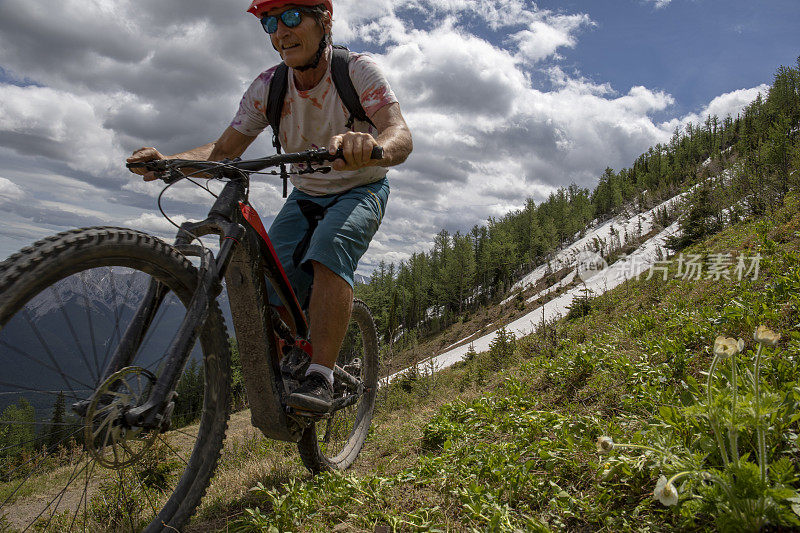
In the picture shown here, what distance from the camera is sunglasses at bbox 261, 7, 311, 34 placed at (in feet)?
9.68

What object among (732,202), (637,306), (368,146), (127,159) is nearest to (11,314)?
(127,159)

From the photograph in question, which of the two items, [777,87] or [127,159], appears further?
[777,87]

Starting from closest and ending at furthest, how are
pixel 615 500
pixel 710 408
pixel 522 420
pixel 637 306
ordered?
1. pixel 710 408
2. pixel 615 500
3. pixel 522 420
4. pixel 637 306

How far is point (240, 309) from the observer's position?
2.65 m

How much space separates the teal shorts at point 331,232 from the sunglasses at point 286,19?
3.92 ft

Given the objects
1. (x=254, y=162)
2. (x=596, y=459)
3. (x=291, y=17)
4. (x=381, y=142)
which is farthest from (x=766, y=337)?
(x=291, y=17)

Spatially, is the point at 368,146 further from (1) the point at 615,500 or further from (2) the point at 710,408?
(1) the point at 615,500

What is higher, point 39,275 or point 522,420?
point 39,275

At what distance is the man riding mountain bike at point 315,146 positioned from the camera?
9.59 ft

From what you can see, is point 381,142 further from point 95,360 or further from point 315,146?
point 95,360

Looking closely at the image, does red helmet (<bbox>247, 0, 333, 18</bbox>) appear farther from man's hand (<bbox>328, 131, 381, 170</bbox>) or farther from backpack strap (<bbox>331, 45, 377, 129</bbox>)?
man's hand (<bbox>328, 131, 381, 170</bbox>)

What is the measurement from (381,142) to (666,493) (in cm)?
220

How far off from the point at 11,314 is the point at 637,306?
30.5 ft

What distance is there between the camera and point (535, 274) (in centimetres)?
6994
